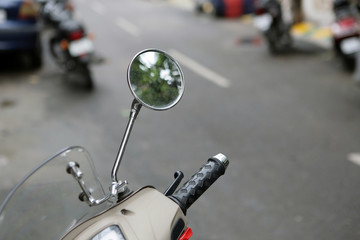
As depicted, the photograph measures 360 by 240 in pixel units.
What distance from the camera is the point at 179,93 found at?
212 cm

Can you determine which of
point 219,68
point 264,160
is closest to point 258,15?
point 219,68

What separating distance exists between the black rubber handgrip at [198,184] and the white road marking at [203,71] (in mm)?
6324

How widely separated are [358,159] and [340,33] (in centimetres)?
325

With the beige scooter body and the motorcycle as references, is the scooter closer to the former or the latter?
the beige scooter body

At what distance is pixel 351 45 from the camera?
778 cm

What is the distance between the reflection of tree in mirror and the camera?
2012mm

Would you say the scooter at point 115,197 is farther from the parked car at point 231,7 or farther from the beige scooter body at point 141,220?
the parked car at point 231,7

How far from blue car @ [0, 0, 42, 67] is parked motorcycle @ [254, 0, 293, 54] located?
4381mm

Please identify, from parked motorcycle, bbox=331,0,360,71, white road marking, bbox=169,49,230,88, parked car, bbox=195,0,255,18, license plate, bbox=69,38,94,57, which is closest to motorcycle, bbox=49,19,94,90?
license plate, bbox=69,38,94,57

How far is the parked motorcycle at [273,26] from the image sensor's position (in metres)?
9.59

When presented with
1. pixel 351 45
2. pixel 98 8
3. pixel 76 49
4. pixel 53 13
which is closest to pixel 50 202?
pixel 76 49

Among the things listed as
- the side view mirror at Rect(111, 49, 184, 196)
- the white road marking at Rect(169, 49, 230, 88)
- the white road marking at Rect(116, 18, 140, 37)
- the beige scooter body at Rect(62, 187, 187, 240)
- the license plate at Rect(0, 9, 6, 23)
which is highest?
the side view mirror at Rect(111, 49, 184, 196)

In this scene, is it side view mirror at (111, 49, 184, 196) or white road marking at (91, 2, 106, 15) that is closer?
side view mirror at (111, 49, 184, 196)

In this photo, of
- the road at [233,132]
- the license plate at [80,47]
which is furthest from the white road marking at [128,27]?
the license plate at [80,47]
